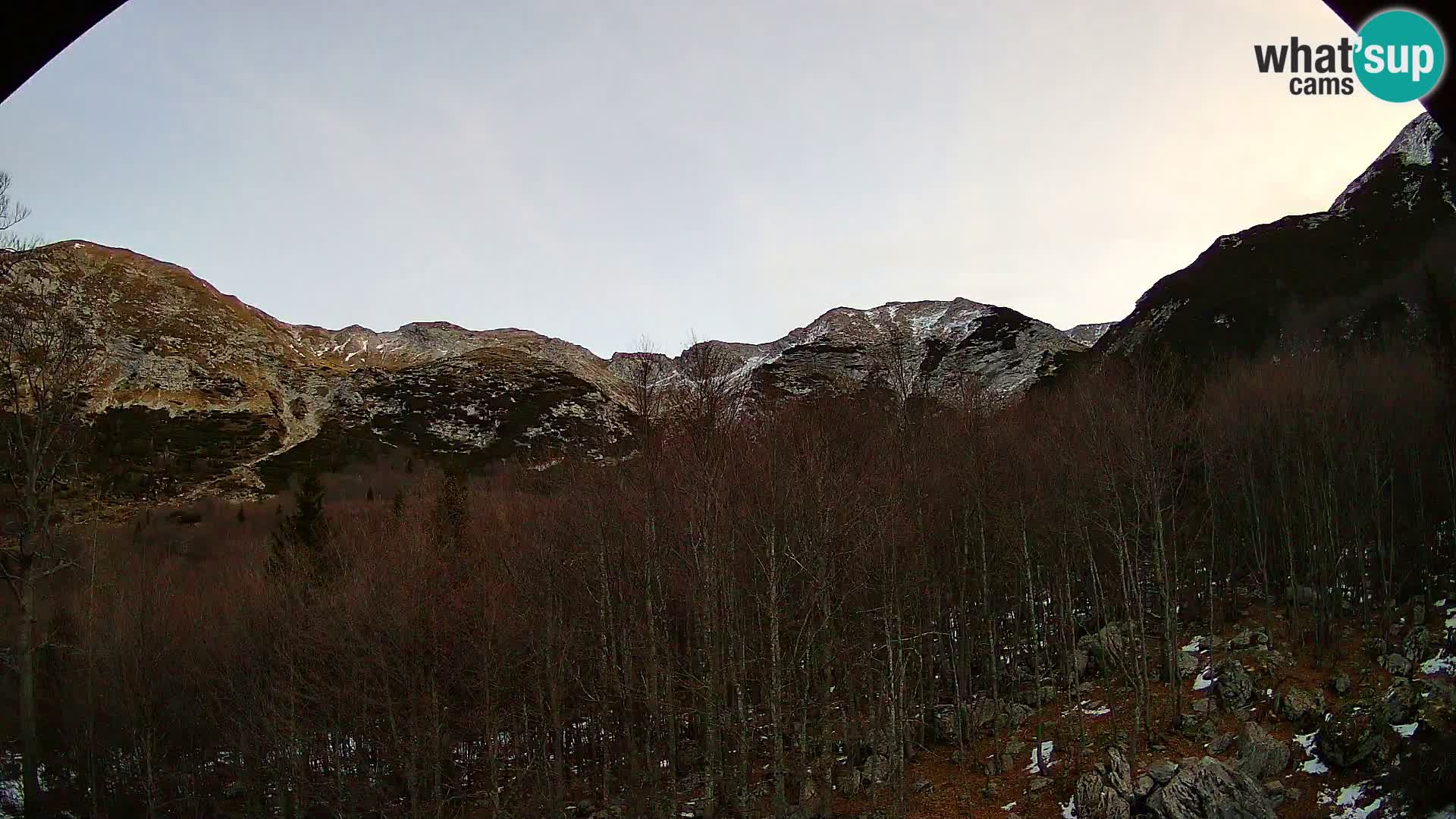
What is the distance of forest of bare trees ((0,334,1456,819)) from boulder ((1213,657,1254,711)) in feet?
4.48

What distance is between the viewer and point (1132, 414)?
2464 centimetres

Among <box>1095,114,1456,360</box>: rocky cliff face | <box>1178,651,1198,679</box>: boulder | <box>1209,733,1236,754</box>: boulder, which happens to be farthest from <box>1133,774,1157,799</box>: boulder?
<box>1095,114,1456,360</box>: rocky cliff face

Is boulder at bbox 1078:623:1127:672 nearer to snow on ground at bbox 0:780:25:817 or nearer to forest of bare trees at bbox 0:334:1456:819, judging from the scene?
forest of bare trees at bbox 0:334:1456:819

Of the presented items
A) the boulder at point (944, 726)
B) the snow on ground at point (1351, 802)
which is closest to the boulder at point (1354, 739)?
the snow on ground at point (1351, 802)

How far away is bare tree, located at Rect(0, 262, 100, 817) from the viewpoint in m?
16.4

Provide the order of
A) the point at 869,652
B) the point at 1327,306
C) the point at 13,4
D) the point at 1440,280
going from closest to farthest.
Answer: the point at 13,4 < the point at 869,652 < the point at 1440,280 < the point at 1327,306

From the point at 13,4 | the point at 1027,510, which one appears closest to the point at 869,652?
the point at 1027,510

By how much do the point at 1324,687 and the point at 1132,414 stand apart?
398 inches

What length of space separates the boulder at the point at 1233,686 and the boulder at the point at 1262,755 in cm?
296

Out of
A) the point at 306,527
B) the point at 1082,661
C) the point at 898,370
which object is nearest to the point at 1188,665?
the point at 1082,661

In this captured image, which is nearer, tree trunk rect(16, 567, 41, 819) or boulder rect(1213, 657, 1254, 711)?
tree trunk rect(16, 567, 41, 819)

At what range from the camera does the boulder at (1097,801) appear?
1777 cm

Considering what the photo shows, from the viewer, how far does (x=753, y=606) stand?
2638 cm

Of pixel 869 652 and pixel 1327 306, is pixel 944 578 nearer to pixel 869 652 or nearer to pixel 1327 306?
pixel 869 652
